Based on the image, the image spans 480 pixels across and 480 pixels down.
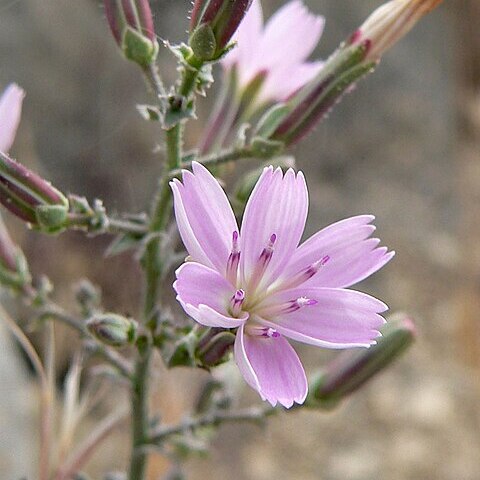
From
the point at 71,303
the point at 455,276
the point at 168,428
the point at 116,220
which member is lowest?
the point at 455,276

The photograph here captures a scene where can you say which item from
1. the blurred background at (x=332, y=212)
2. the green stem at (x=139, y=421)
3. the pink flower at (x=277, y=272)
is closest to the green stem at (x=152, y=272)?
the green stem at (x=139, y=421)

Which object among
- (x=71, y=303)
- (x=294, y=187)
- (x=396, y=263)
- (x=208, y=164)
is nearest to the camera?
(x=294, y=187)

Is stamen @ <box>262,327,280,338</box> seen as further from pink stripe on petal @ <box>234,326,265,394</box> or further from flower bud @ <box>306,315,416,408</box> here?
flower bud @ <box>306,315,416,408</box>

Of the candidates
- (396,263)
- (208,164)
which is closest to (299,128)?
(208,164)

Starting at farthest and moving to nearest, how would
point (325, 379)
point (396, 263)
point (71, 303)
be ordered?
point (396, 263) → point (71, 303) → point (325, 379)

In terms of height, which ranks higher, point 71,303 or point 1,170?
point 1,170

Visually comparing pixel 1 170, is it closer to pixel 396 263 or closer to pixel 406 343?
pixel 406 343
